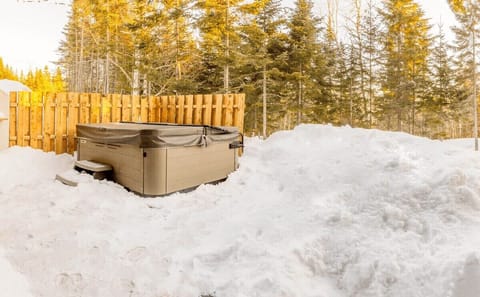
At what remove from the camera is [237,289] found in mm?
2207

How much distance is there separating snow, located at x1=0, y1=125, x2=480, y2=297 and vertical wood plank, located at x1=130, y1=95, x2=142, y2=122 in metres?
2.98

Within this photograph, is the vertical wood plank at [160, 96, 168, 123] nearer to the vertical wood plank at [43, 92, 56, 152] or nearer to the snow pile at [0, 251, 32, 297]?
the vertical wood plank at [43, 92, 56, 152]

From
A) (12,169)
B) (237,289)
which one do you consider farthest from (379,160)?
(12,169)

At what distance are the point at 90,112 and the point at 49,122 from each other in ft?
2.93

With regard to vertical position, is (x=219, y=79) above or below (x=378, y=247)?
above

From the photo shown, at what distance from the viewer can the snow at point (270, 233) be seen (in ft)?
7.38

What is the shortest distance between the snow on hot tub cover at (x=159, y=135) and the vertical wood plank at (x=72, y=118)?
107 centimetres

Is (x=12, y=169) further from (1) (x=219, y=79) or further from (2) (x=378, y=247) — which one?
(1) (x=219, y=79)

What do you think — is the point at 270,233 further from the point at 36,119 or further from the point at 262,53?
the point at 262,53

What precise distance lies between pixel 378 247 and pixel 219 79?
1201 centimetres

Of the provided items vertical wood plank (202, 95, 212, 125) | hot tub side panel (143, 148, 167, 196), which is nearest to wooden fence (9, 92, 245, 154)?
vertical wood plank (202, 95, 212, 125)

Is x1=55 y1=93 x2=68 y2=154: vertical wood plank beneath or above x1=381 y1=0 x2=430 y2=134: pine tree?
beneath

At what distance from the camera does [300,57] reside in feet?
43.2

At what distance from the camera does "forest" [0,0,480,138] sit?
38.9 ft
